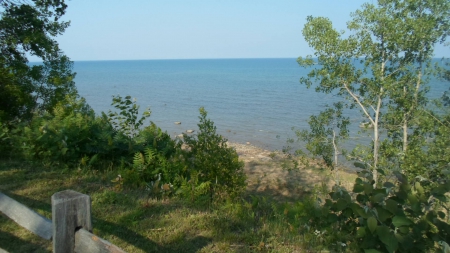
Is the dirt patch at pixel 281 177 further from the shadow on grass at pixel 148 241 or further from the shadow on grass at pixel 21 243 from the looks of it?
the shadow on grass at pixel 21 243

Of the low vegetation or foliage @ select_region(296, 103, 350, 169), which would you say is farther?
foliage @ select_region(296, 103, 350, 169)

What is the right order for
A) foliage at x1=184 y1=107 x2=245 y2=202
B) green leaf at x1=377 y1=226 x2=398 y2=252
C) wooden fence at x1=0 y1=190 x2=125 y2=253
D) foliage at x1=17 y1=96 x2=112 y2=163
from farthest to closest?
foliage at x1=17 y1=96 x2=112 y2=163 < foliage at x1=184 y1=107 x2=245 y2=202 < green leaf at x1=377 y1=226 x2=398 y2=252 < wooden fence at x1=0 y1=190 x2=125 y2=253

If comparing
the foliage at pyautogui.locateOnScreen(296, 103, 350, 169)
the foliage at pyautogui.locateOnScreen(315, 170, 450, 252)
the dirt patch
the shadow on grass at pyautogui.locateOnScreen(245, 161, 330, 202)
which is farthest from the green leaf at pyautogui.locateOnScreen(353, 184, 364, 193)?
the foliage at pyautogui.locateOnScreen(296, 103, 350, 169)

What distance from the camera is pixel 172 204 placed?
5.28 meters

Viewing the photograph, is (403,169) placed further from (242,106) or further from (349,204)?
(242,106)

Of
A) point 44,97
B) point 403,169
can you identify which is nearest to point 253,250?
point 403,169

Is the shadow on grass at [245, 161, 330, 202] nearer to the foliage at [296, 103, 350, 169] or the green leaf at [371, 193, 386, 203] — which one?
the foliage at [296, 103, 350, 169]

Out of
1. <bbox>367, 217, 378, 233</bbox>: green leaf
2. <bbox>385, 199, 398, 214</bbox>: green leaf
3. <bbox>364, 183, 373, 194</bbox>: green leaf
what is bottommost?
<bbox>367, 217, 378, 233</bbox>: green leaf

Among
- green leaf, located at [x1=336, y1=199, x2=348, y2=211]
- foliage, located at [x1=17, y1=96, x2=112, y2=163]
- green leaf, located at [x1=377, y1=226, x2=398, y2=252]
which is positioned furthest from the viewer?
foliage, located at [x1=17, y1=96, x2=112, y2=163]

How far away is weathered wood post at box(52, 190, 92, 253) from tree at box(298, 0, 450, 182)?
30.4 ft

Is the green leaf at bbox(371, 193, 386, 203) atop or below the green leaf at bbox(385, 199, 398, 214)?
atop

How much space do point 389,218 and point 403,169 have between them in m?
6.87

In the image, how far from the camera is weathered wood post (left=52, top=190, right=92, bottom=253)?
2.43 m

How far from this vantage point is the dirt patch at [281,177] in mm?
12477
